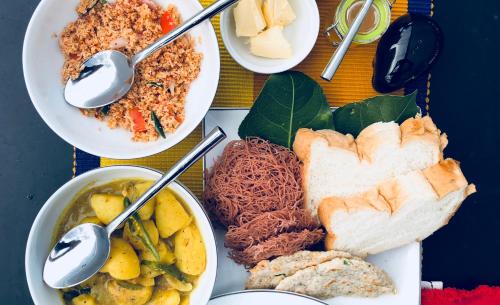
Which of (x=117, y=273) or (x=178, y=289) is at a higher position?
(x=117, y=273)

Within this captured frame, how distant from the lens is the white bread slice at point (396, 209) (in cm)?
143

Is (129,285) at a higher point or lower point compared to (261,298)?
higher

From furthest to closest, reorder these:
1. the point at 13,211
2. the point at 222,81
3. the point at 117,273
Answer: the point at 13,211 < the point at 222,81 < the point at 117,273

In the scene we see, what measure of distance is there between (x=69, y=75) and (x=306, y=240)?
0.77 metres

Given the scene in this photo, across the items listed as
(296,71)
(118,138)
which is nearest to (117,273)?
(118,138)

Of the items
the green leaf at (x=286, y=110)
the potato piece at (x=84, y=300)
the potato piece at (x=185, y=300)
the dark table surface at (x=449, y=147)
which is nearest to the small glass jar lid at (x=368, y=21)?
the green leaf at (x=286, y=110)

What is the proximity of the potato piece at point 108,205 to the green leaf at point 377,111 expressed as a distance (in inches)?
25.5

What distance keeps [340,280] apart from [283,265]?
168mm

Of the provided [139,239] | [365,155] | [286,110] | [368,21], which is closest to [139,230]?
[139,239]

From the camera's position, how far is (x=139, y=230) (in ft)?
4.51

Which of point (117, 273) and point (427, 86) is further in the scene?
point (427, 86)

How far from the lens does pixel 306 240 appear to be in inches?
58.0

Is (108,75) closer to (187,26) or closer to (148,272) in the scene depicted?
(187,26)

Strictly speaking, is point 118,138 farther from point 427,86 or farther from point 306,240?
point 427,86
